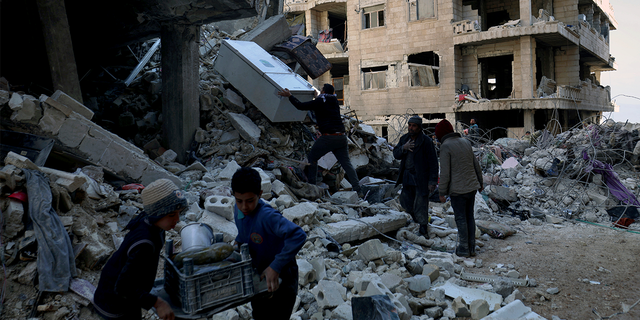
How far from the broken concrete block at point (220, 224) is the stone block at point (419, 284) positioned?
190 cm

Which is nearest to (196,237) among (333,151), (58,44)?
(333,151)

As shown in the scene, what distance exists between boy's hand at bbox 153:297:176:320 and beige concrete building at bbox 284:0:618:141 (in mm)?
17406

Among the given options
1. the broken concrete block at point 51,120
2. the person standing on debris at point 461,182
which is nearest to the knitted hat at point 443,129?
the person standing on debris at point 461,182

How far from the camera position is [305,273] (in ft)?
12.2

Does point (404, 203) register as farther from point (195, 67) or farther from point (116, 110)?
point (116, 110)

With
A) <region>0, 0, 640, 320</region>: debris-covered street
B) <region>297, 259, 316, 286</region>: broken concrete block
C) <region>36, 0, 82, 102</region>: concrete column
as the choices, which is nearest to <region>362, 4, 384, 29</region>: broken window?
<region>0, 0, 640, 320</region>: debris-covered street

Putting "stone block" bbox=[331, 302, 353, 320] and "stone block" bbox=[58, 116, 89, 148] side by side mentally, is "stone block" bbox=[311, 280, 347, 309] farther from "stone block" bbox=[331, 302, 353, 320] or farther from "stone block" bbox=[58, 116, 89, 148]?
"stone block" bbox=[58, 116, 89, 148]

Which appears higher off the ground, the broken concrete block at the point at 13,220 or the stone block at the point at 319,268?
the broken concrete block at the point at 13,220

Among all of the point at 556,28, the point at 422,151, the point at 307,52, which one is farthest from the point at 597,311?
the point at 556,28

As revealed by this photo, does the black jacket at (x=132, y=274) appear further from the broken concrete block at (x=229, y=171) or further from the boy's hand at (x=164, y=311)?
the broken concrete block at (x=229, y=171)

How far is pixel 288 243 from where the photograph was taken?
2.02m

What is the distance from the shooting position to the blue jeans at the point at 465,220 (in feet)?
15.8

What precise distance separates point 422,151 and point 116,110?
5.76m

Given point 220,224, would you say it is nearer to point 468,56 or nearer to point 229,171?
point 229,171
